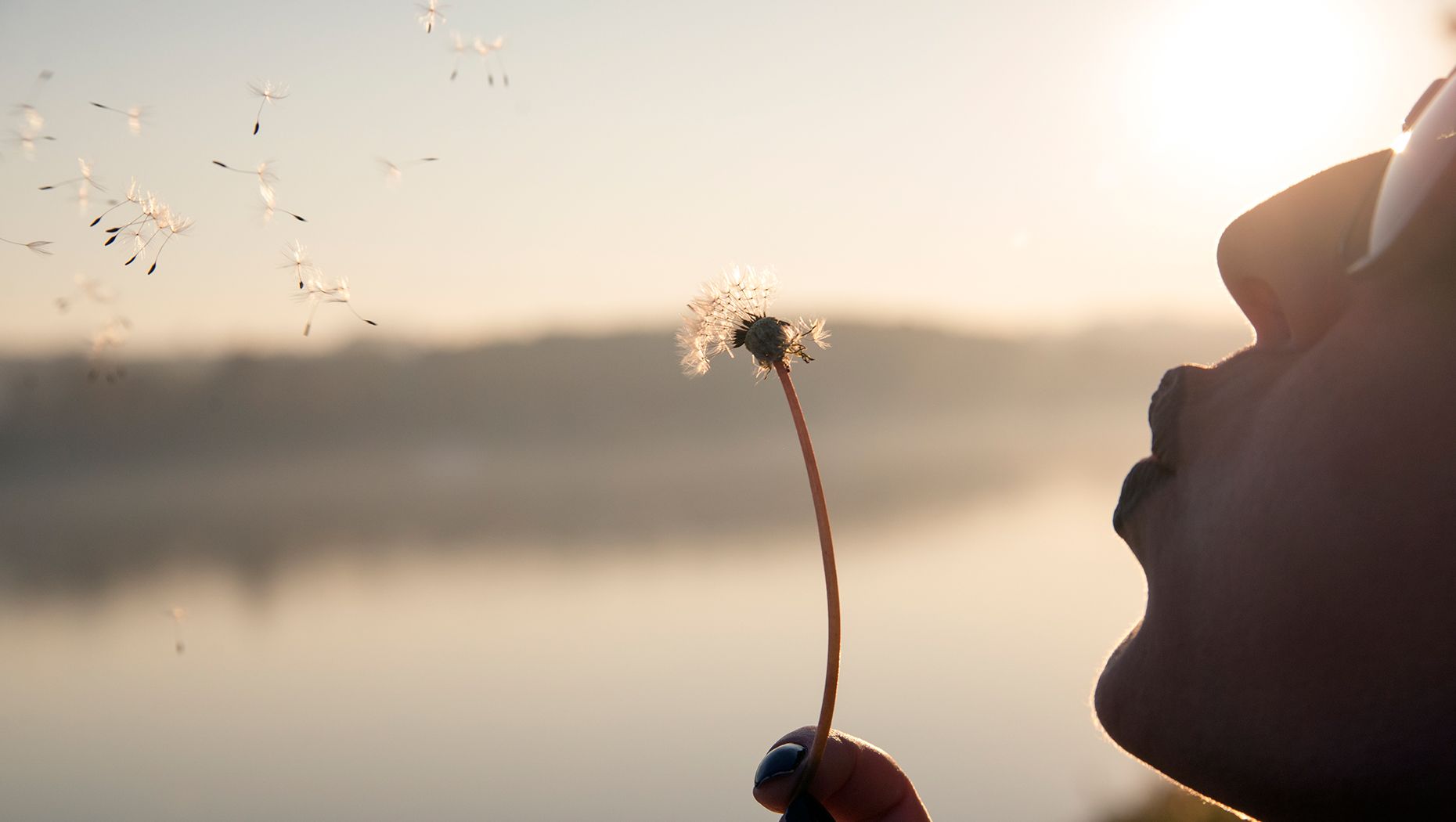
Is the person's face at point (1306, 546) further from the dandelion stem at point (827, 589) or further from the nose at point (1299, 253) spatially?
the dandelion stem at point (827, 589)

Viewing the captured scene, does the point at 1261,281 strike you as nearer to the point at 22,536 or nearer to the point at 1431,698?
the point at 1431,698

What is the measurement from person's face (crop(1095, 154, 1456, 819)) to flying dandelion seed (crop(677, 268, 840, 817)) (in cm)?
31

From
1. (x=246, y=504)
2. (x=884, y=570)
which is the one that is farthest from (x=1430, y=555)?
(x=246, y=504)

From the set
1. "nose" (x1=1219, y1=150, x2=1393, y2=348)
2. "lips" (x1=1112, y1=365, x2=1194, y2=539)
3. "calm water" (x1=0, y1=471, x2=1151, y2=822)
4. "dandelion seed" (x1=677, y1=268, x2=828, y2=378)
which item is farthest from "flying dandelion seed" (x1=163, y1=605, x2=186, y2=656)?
"nose" (x1=1219, y1=150, x2=1393, y2=348)

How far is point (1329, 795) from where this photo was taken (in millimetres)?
679

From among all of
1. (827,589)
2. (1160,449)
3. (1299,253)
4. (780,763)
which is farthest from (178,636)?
(1299,253)

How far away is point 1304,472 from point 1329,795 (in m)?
0.21

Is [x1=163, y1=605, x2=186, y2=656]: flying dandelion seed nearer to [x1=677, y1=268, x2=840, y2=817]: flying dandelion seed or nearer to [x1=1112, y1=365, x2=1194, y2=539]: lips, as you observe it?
[x1=677, y1=268, x2=840, y2=817]: flying dandelion seed

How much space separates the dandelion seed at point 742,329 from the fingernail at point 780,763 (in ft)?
1.47

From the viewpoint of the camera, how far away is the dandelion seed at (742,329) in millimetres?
1266

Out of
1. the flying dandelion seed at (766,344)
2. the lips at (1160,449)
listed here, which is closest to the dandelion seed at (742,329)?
the flying dandelion seed at (766,344)

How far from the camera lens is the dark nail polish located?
1155mm

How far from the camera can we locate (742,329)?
1.31m

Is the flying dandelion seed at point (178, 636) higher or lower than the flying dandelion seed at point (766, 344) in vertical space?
lower
